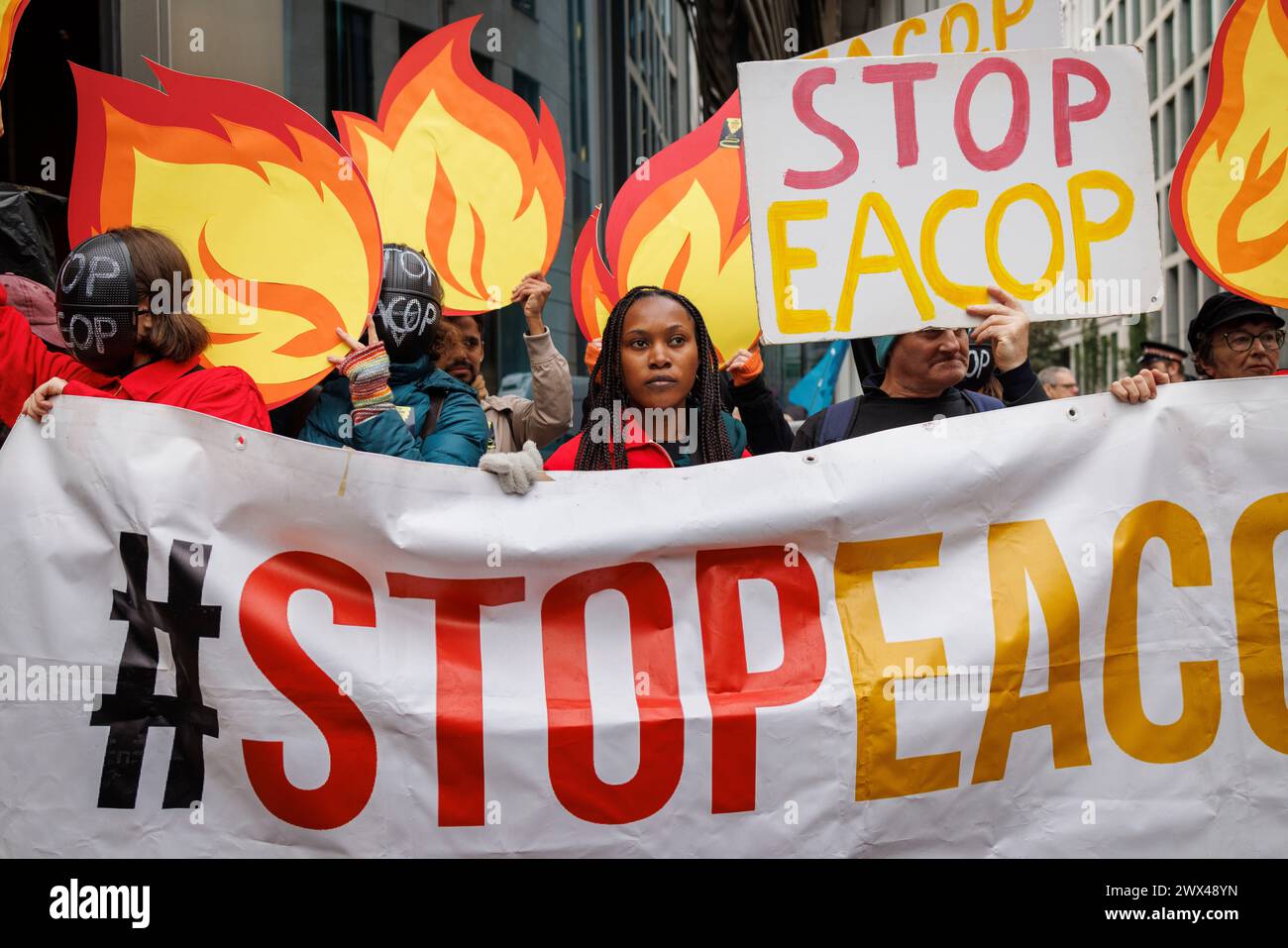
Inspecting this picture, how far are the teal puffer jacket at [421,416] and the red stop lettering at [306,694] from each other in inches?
22.4

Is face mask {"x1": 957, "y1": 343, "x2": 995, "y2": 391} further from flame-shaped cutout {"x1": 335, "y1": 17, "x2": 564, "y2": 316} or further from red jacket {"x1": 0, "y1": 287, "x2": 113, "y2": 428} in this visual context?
red jacket {"x1": 0, "y1": 287, "x2": 113, "y2": 428}

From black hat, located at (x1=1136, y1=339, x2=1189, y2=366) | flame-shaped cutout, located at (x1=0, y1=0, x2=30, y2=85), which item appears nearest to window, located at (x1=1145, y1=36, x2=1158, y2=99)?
black hat, located at (x1=1136, y1=339, x2=1189, y2=366)

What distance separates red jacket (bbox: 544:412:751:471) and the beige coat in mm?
802

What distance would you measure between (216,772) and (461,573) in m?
0.69

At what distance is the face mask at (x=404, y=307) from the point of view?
358 centimetres

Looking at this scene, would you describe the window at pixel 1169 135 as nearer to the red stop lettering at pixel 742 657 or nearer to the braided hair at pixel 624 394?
the braided hair at pixel 624 394

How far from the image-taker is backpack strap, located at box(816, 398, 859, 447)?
327cm

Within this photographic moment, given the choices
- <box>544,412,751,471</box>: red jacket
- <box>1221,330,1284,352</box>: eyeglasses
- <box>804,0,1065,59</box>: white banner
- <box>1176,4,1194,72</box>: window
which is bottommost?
<box>544,412,751,471</box>: red jacket

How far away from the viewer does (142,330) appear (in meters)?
2.87

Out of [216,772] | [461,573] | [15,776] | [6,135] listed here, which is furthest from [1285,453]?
[6,135]

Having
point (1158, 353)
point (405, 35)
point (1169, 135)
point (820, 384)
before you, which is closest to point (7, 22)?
point (820, 384)

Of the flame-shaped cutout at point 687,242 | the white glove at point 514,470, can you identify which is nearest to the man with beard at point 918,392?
the white glove at point 514,470

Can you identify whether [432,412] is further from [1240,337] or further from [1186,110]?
[1186,110]

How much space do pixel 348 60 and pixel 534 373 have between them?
5109mm
